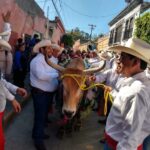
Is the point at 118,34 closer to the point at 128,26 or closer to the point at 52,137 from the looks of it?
the point at 128,26

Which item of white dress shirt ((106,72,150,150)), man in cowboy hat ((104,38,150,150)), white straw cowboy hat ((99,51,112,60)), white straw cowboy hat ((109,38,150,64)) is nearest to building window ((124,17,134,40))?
white straw cowboy hat ((99,51,112,60))

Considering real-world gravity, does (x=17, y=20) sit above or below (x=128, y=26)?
below

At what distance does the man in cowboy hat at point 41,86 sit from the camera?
5.72 metres

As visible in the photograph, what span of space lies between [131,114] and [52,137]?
4.16 meters

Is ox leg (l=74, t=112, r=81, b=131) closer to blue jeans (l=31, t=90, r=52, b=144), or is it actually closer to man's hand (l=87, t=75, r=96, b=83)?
man's hand (l=87, t=75, r=96, b=83)

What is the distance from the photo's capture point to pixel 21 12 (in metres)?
13.5

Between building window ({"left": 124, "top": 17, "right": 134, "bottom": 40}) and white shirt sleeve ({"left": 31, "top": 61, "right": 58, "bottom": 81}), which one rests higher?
building window ({"left": 124, "top": 17, "right": 134, "bottom": 40})

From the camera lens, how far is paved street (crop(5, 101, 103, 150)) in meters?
6.28

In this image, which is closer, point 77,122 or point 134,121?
point 134,121

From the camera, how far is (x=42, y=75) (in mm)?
5598

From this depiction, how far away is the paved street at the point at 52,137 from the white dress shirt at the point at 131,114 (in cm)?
317

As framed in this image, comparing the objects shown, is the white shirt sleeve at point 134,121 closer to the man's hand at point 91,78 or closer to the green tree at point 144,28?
Result: the man's hand at point 91,78

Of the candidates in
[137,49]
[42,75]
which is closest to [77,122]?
[42,75]

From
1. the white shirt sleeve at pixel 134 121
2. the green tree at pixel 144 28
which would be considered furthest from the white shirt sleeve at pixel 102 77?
the green tree at pixel 144 28
